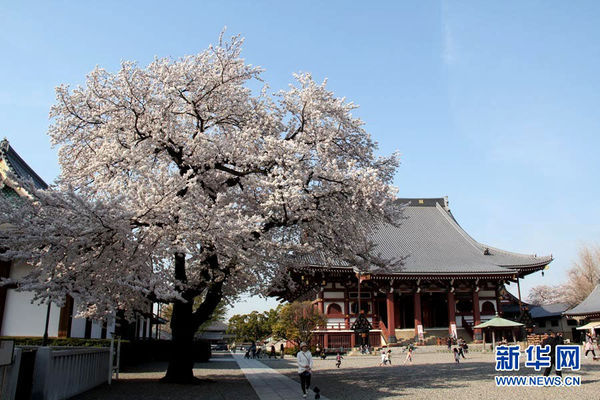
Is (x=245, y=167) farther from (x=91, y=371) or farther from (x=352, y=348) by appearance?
(x=352, y=348)

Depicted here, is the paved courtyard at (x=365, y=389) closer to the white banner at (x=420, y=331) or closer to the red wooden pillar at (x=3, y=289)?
the red wooden pillar at (x=3, y=289)

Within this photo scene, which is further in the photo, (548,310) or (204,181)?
(548,310)

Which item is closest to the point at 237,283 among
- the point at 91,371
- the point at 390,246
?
the point at 91,371

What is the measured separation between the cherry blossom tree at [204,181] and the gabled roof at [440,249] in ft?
50.3

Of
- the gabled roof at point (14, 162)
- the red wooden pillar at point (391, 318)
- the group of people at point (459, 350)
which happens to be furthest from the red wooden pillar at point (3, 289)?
the red wooden pillar at point (391, 318)

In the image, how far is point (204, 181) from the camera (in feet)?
48.2

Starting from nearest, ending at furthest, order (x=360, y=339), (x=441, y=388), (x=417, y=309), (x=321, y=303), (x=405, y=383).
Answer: (x=441, y=388)
(x=405, y=383)
(x=360, y=339)
(x=321, y=303)
(x=417, y=309)

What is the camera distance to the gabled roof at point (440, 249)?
3553 cm

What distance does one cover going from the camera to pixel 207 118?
1533 cm

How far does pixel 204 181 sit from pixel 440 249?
2963 centimetres

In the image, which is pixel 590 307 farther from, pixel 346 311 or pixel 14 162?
pixel 14 162

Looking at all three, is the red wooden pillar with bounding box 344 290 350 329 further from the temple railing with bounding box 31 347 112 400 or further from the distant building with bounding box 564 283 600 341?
the distant building with bounding box 564 283 600 341

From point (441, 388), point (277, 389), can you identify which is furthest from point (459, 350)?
point (277, 389)

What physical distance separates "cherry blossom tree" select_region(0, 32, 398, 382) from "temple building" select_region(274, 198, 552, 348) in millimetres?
16005
